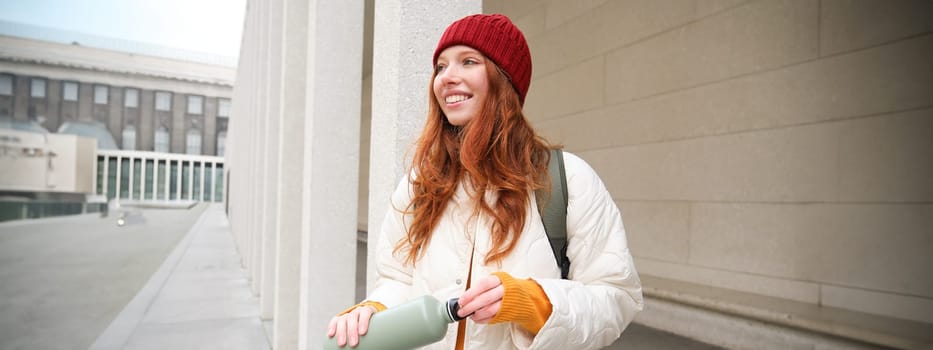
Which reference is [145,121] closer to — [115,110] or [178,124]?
[115,110]

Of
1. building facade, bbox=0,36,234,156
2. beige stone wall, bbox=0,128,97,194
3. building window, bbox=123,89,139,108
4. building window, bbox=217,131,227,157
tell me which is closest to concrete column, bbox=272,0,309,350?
beige stone wall, bbox=0,128,97,194

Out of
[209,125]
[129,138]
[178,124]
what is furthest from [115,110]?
[209,125]

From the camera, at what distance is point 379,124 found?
2.45 meters

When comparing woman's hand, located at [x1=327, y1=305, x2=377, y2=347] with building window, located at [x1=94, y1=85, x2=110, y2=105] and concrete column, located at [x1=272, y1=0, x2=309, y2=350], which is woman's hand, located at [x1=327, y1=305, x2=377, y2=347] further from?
building window, located at [x1=94, y1=85, x2=110, y2=105]

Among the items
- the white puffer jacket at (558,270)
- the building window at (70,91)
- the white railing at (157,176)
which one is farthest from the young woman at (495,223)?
the white railing at (157,176)

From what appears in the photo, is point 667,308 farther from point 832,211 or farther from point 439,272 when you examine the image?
point 439,272

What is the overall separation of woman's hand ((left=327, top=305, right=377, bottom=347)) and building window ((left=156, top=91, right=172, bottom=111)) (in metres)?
64.4

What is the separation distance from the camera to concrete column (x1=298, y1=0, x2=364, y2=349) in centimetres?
338

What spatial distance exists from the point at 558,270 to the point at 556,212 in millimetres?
166

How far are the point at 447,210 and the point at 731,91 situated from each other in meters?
4.90

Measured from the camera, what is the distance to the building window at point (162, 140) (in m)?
57.3

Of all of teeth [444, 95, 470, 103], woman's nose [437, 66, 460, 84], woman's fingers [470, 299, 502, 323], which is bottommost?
→ woman's fingers [470, 299, 502, 323]

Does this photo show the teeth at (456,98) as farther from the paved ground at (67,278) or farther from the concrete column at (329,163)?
the paved ground at (67,278)

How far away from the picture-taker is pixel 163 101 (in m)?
56.4
